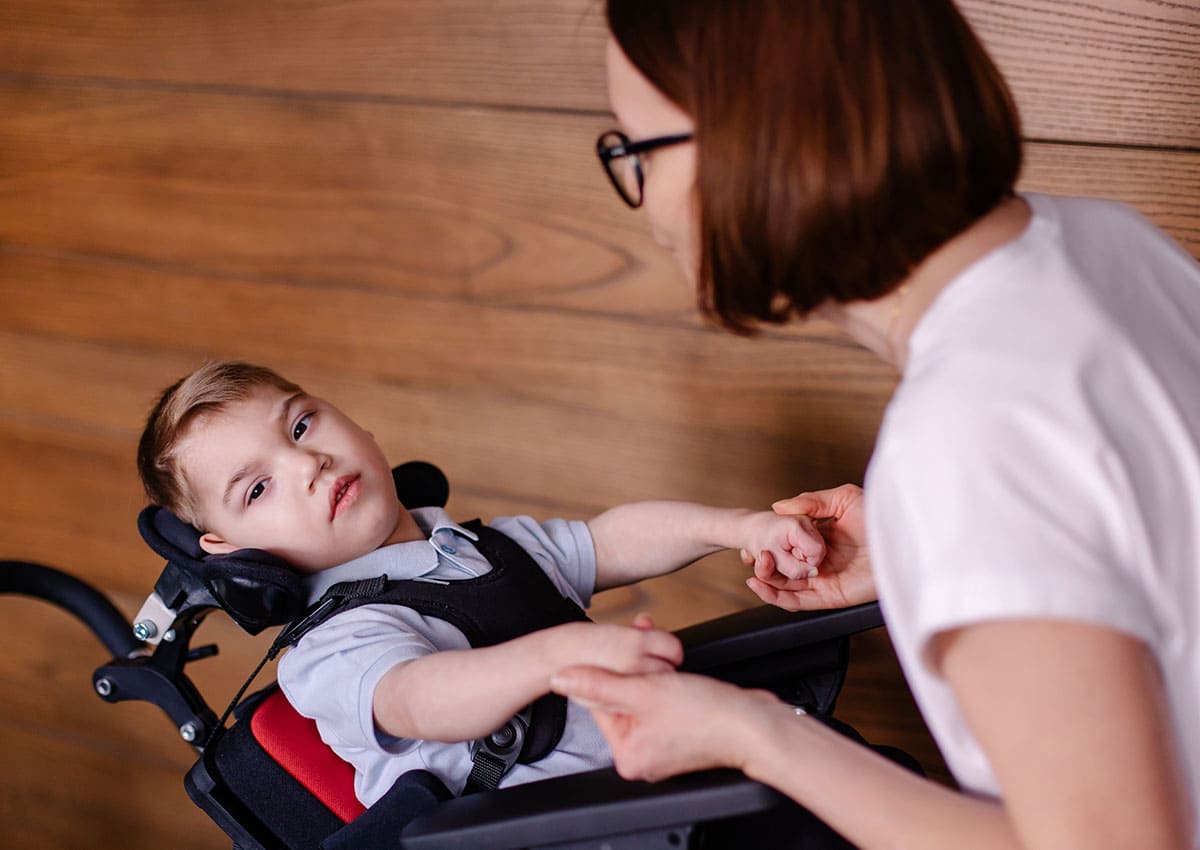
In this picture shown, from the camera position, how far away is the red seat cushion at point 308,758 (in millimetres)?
1068

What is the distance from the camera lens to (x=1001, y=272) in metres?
0.75

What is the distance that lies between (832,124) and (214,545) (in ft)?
2.54

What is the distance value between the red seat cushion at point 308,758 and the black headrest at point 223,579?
91mm

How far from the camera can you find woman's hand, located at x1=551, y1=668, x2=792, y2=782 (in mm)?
791

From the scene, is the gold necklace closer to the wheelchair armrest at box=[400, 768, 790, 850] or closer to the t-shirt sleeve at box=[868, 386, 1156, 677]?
the t-shirt sleeve at box=[868, 386, 1156, 677]

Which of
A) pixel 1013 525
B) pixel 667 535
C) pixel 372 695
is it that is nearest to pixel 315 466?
pixel 372 695

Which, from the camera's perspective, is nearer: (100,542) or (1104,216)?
(1104,216)

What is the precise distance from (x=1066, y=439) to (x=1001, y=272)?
0.14m

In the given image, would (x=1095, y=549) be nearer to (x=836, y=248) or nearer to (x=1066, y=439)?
(x=1066, y=439)

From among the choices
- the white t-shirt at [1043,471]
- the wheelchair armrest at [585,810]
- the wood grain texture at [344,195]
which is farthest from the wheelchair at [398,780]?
the wood grain texture at [344,195]

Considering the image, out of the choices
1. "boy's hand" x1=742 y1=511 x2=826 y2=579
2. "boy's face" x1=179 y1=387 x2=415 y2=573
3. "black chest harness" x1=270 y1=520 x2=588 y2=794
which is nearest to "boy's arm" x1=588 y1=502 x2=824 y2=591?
"boy's hand" x1=742 y1=511 x2=826 y2=579

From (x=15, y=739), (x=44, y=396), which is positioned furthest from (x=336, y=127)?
(x=15, y=739)

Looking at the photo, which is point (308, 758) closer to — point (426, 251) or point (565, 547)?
point (565, 547)

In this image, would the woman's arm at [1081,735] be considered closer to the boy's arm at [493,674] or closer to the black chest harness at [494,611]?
the boy's arm at [493,674]
